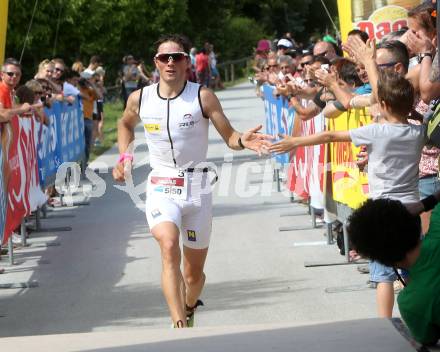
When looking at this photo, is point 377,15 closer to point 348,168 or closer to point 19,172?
point 348,168

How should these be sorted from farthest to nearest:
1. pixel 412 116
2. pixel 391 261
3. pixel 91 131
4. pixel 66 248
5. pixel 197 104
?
pixel 91 131 < pixel 66 248 < pixel 197 104 < pixel 412 116 < pixel 391 261

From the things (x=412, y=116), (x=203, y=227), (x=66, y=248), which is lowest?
(x=66, y=248)

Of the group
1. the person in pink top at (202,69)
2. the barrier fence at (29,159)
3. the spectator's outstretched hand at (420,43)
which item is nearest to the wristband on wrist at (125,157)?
the spectator's outstretched hand at (420,43)

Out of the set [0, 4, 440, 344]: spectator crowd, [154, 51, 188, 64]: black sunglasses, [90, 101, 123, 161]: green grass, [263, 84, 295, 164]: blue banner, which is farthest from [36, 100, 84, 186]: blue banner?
[154, 51, 188, 64]: black sunglasses

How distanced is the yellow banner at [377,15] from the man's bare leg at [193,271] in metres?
5.03

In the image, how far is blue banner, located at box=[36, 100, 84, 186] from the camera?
15.1 metres

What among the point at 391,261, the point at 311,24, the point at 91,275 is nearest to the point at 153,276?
the point at 91,275

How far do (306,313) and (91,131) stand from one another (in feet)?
43.0

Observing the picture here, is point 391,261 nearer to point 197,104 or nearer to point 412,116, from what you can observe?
point 412,116

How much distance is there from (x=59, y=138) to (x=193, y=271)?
868 cm

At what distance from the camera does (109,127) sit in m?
32.7

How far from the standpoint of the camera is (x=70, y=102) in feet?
63.2

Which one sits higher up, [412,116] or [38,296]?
[412,116]

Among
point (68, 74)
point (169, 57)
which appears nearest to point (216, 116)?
point (169, 57)
